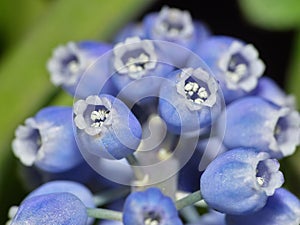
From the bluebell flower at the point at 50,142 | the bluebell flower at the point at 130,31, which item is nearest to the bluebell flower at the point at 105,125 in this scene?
the bluebell flower at the point at 50,142

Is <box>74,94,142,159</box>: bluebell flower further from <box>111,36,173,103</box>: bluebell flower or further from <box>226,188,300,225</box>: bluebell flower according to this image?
<box>226,188,300,225</box>: bluebell flower

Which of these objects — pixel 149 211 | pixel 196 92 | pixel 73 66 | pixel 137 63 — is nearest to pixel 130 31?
pixel 73 66

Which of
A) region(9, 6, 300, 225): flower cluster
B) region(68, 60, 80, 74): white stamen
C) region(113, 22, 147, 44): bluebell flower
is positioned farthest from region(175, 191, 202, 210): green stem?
region(113, 22, 147, 44): bluebell flower

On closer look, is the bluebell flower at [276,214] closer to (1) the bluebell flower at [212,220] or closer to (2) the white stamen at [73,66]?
(1) the bluebell flower at [212,220]

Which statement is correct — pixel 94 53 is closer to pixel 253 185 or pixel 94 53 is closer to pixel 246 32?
pixel 253 185

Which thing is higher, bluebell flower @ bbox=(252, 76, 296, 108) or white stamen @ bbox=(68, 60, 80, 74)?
white stamen @ bbox=(68, 60, 80, 74)

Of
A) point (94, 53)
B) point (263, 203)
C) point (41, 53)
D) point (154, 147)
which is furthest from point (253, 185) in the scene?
point (41, 53)
